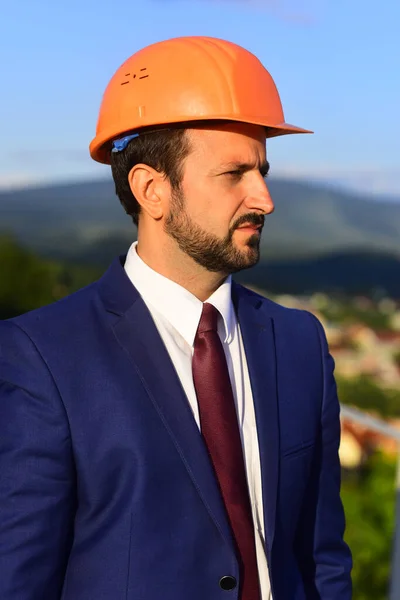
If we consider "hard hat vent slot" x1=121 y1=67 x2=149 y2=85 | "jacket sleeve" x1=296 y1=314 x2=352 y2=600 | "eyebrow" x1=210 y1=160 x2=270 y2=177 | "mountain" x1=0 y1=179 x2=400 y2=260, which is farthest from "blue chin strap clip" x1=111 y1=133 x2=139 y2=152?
"mountain" x1=0 y1=179 x2=400 y2=260

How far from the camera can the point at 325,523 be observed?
1761 millimetres

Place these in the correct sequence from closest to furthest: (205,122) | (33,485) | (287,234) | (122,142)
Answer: (33,485) < (205,122) < (122,142) < (287,234)

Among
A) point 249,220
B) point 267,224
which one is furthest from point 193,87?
point 267,224

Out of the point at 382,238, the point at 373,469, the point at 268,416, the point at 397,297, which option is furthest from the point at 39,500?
the point at 382,238

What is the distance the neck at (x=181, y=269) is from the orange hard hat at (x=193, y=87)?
252 millimetres

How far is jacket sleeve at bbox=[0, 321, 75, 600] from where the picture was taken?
4.49 ft

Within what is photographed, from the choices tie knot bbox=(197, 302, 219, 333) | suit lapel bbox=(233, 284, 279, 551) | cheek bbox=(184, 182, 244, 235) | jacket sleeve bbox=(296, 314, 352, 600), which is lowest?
jacket sleeve bbox=(296, 314, 352, 600)

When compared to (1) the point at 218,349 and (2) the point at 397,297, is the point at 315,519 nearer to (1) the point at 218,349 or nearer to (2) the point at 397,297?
(1) the point at 218,349

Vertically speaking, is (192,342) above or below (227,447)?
above

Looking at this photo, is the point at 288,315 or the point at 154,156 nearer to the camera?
the point at 154,156

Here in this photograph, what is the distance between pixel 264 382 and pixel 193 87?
2.00ft

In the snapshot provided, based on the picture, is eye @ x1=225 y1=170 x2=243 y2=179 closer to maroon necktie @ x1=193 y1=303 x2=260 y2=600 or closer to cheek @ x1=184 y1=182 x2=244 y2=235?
cheek @ x1=184 y1=182 x2=244 y2=235

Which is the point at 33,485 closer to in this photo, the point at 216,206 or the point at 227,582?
the point at 227,582

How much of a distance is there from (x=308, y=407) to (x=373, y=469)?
8.84 meters
